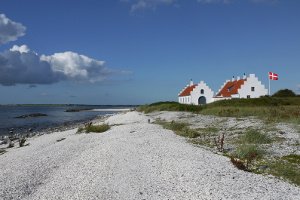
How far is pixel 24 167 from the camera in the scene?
1405cm

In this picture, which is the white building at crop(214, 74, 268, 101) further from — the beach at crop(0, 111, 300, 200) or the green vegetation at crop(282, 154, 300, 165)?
the green vegetation at crop(282, 154, 300, 165)

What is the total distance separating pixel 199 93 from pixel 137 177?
63.7 meters

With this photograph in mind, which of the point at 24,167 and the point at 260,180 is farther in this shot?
the point at 24,167

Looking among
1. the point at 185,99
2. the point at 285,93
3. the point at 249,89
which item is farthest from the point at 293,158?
the point at 185,99

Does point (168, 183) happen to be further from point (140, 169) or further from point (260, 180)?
point (260, 180)

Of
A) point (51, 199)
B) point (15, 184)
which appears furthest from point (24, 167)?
point (51, 199)

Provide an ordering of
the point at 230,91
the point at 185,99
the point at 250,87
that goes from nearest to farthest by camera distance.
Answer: the point at 250,87 < the point at 230,91 < the point at 185,99

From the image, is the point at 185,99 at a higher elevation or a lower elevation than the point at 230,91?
lower

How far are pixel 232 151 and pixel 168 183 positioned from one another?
560 cm

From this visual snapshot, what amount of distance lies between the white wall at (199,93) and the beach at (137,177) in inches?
2273

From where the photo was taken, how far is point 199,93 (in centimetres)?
7369

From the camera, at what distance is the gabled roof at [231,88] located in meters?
66.6

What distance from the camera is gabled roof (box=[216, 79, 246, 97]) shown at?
2621 inches

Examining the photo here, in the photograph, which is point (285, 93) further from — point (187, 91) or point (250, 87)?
point (187, 91)
